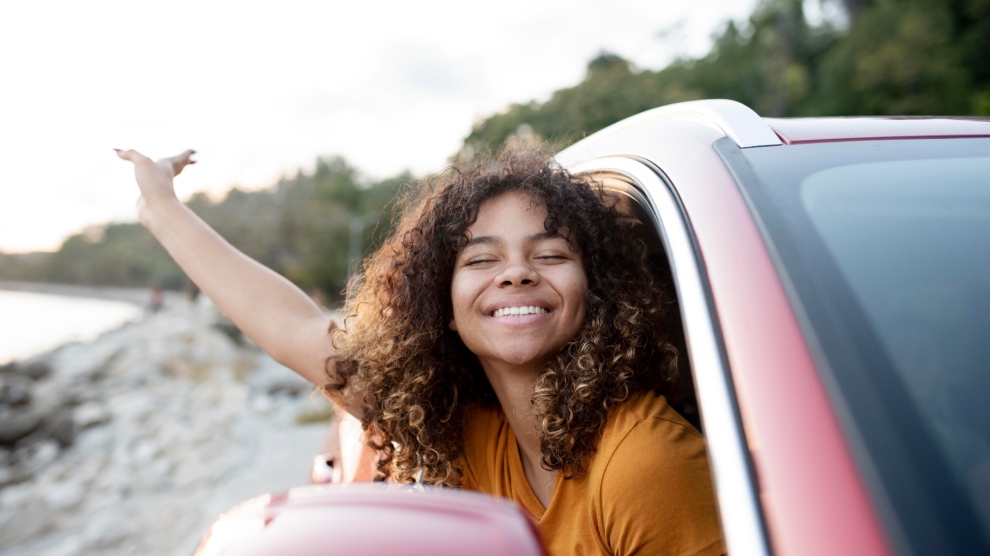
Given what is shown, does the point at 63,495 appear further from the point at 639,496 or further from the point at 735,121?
the point at 735,121

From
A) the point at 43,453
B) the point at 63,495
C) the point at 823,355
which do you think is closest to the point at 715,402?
the point at 823,355

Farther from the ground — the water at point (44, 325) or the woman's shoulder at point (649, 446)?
the water at point (44, 325)

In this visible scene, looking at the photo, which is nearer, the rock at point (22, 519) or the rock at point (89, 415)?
the rock at point (22, 519)

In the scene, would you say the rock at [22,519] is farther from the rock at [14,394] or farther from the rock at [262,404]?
the rock at [14,394]

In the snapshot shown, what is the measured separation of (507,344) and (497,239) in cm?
29

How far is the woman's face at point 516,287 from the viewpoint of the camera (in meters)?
1.81

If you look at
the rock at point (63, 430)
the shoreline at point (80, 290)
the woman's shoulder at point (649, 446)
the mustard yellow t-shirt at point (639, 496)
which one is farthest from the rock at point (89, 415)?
the shoreline at point (80, 290)

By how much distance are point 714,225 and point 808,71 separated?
61.9 meters

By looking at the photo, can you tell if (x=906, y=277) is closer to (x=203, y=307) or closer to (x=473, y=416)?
(x=473, y=416)

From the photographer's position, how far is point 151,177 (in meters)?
2.41

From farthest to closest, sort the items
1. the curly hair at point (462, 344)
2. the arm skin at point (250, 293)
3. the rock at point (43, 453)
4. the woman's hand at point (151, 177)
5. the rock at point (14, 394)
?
the rock at point (14, 394)
the rock at point (43, 453)
the woman's hand at point (151, 177)
the arm skin at point (250, 293)
the curly hair at point (462, 344)

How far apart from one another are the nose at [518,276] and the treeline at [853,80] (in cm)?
2898

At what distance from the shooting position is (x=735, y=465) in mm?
884

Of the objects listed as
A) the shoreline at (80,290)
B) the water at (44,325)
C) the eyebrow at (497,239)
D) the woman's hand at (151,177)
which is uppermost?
the shoreline at (80,290)
